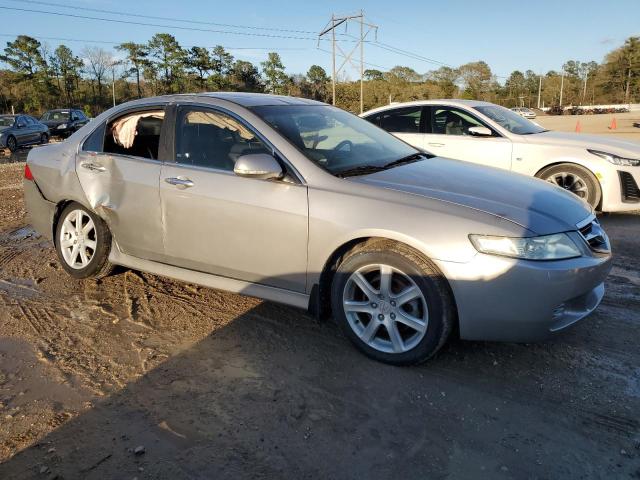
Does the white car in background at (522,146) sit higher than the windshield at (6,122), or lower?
lower

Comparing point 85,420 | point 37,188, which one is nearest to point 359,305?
point 85,420

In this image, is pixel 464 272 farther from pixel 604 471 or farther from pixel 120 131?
pixel 120 131

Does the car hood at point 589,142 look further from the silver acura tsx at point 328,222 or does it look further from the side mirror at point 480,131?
the silver acura tsx at point 328,222

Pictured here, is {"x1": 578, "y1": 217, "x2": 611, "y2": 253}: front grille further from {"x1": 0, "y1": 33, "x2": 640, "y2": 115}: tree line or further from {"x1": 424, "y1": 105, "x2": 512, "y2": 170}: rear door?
{"x1": 0, "y1": 33, "x2": 640, "y2": 115}: tree line

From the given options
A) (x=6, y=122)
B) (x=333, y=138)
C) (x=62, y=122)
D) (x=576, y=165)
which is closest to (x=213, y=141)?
(x=333, y=138)

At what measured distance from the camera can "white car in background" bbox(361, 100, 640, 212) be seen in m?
6.50

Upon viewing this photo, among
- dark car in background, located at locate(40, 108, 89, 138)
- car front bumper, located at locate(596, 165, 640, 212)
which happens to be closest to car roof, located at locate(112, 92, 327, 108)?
car front bumper, located at locate(596, 165, 640, 212)

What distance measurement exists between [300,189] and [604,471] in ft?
7.26

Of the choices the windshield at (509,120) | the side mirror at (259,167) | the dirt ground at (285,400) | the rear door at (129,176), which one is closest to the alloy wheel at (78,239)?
the rear door at (129,176)

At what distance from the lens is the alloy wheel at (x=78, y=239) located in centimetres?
452

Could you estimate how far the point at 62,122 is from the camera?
2606 cm

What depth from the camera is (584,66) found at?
133875mm

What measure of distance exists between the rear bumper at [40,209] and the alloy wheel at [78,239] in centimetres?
19

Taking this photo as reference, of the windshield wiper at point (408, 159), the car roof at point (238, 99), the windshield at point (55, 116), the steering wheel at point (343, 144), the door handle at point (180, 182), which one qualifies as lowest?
the door handle at point (180, 182)
